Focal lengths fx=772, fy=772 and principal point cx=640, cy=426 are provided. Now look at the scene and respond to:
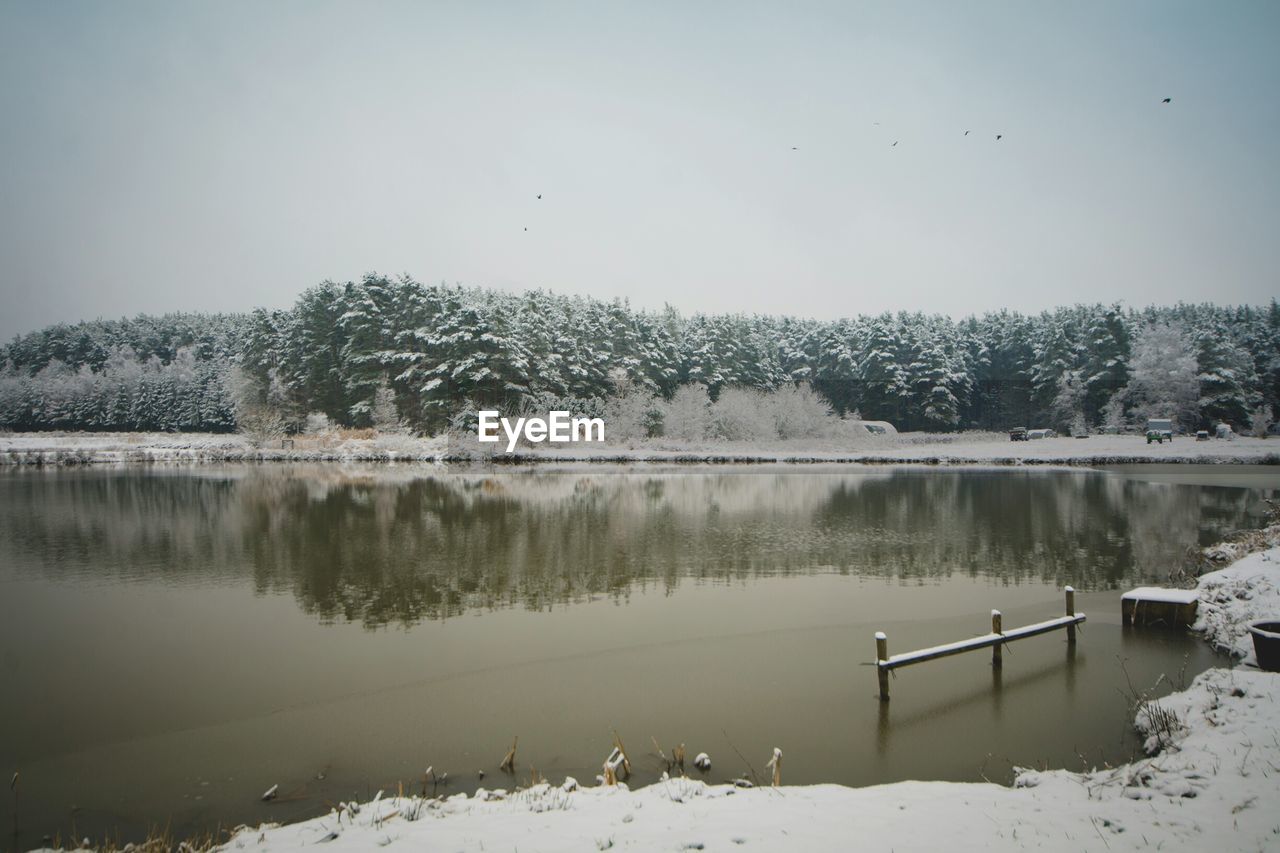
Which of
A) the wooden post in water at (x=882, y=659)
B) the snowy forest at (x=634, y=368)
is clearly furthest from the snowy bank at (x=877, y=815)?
the snowy forest at (x=634, y=368)

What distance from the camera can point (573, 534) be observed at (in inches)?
904

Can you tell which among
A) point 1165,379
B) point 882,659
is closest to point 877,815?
point 882,659

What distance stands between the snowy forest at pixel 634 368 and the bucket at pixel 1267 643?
2107 inches

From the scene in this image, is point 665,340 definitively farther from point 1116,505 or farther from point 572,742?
point 572,742

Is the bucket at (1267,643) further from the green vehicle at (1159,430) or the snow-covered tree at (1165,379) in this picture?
the snow-covered tree at (1165,379)

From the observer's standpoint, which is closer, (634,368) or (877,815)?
(877,815)

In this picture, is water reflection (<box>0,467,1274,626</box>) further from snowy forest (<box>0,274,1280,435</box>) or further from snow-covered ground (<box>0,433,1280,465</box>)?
snowy forest (<box>0,274,1280,435</box>)

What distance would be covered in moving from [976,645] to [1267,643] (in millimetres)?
3277

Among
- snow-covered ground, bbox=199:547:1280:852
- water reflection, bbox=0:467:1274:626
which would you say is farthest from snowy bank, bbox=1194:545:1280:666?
snow-covered ground, bbox=199:547:1280:852

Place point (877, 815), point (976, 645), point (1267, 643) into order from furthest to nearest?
point (976, 645)
point (1267, 643)
point (877, 815)

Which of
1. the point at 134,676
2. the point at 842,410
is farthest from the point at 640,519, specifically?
the point at 842,410

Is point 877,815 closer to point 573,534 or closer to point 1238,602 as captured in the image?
point 1238,602

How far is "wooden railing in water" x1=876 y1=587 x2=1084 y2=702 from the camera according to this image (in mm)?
9492

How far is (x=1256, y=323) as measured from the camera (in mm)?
75875
